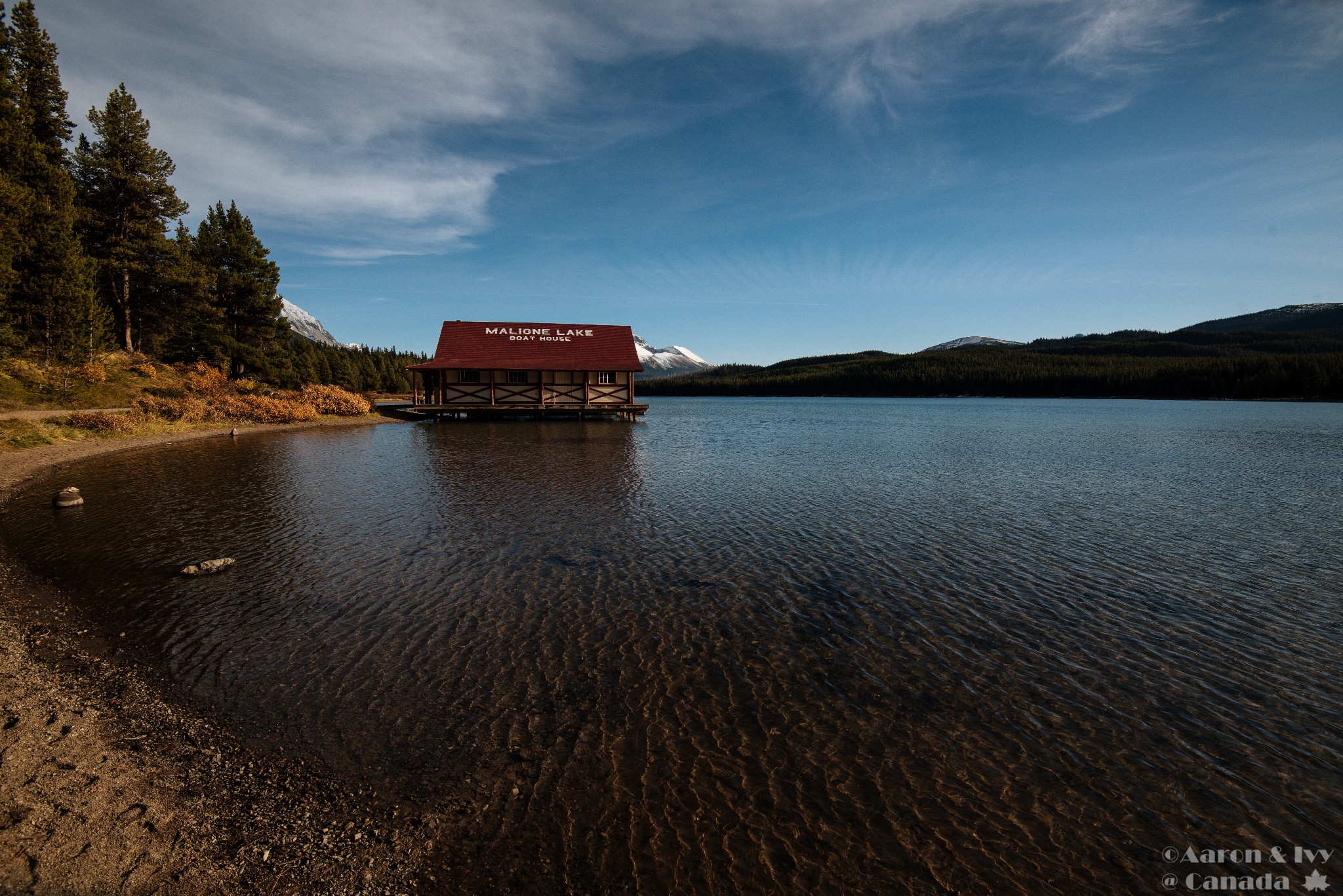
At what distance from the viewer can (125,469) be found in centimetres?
2083

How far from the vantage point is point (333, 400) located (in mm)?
47625

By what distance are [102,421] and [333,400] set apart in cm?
1964

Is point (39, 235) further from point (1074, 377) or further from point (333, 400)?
point (1074, 377)

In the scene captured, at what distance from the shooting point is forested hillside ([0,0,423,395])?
29719 millimetres

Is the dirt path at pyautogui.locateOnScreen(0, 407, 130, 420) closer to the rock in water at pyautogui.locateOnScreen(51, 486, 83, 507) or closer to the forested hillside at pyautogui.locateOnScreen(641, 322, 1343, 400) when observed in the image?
the rock in water at pyautogui.locateOnScreen(51, 486, 83, 507)

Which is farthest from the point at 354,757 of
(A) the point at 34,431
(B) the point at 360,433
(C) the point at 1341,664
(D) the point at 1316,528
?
(B) the point at 360,433

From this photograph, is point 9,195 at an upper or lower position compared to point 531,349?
upper

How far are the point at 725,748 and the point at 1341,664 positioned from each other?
866 centimetres

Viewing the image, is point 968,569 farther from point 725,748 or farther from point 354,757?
point 354,757

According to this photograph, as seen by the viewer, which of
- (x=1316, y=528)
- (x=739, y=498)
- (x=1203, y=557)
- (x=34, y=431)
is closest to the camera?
(x=1203, y=557)

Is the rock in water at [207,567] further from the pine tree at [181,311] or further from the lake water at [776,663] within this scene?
the pine tree at [181,311]

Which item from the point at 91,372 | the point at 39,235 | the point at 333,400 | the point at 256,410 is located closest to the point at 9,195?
the point at 39,235

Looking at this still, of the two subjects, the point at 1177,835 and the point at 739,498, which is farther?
the point at 739,498

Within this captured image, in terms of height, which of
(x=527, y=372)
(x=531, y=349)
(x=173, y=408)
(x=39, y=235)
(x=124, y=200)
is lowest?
(x=173, y=408)
